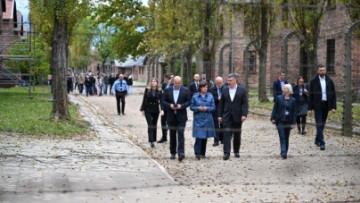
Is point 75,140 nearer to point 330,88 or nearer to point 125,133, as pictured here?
point 125,133

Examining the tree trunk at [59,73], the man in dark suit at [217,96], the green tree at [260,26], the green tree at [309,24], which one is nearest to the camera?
the man in dark suit at [217,96]

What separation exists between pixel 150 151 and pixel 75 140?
1695 millimetres

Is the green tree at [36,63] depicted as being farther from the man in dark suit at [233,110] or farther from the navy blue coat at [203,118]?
the man in dark suit at [233,110]

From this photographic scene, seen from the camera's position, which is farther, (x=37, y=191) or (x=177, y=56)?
(x=177, y=56)

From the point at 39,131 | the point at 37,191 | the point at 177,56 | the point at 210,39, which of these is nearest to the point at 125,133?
the point at 39,131

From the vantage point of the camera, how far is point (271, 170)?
10398mm

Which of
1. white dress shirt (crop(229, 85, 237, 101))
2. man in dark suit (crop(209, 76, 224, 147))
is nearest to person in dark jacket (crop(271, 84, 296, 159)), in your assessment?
white dress shirt (crop(229, 85, 237, 101))

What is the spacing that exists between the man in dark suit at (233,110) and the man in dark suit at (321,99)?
1806mm

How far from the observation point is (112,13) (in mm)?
41000

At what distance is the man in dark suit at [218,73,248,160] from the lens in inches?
454

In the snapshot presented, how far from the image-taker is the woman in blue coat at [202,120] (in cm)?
1157

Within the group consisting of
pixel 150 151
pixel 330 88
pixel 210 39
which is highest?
pixel 210 39

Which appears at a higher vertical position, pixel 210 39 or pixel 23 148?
pixel 210 39

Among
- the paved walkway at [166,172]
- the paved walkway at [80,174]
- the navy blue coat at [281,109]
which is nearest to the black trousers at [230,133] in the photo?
the paved walkway at [166,172]
